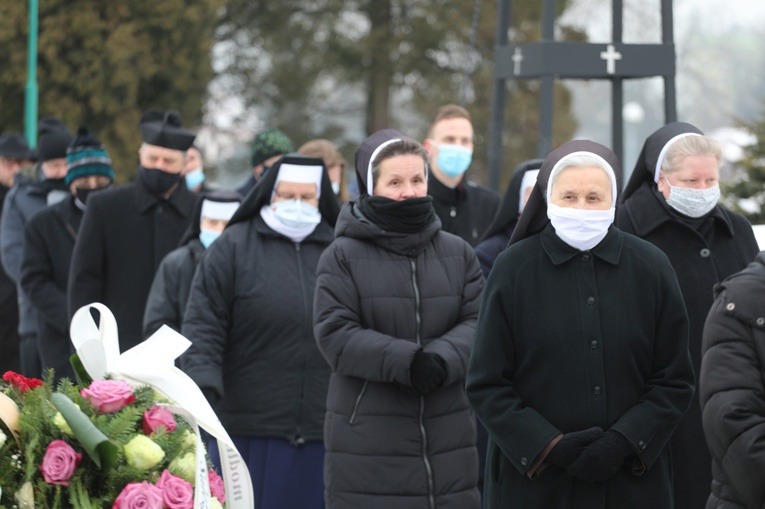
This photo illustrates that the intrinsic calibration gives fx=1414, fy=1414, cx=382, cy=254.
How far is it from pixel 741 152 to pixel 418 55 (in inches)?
755

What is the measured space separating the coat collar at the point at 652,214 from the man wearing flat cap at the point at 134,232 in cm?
332

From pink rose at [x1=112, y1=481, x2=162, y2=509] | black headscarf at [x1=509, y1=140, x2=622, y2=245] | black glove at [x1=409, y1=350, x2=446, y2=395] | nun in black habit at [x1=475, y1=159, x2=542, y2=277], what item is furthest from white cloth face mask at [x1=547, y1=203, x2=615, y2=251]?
nun in black habit at [x1=475, y1=159, x2=542, y2=277]

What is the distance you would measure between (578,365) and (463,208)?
3.68 metres

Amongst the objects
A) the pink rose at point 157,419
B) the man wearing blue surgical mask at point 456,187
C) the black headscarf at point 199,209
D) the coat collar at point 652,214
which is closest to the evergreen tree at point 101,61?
the man wearing blue surgical mask at point 456,187

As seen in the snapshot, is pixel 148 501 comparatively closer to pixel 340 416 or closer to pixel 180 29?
pixel 340 416

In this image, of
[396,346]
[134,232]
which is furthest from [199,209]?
[396,346]

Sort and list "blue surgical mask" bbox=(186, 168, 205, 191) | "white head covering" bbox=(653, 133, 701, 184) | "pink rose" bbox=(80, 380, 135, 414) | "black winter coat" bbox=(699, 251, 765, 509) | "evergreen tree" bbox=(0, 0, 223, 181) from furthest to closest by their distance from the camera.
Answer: "evergreen tree" bbox=(0, 0, 223, 181)
"blue surgical mask" bbox=(186, 168, 205, 191)
"white head covering" bbox=(653, 133, 701, 184)
"black winter coat" bbox=(699, 251, 765, 509)
"pink rose" bbox=(80, 380, 135, 414)

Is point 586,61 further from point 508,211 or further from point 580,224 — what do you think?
point 580,224

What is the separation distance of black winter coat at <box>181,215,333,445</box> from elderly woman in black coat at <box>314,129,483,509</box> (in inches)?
28.2

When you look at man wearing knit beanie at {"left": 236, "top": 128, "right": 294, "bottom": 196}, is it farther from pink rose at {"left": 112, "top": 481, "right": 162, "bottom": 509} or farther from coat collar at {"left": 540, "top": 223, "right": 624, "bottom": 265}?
pink rose at {"left": 112, "top": 481, "right": 162, "bottom": 509}

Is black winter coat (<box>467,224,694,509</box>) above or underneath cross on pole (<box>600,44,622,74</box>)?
underneath

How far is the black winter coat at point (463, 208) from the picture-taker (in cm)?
806

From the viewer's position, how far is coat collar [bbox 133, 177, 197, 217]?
320 inches

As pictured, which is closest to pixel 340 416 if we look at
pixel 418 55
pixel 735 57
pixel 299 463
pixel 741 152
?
pixel 299 463
